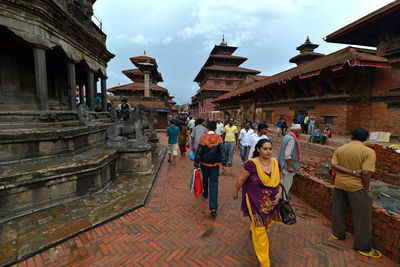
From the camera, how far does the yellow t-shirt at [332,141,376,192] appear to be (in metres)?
2.51

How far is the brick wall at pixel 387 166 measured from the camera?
4.88 metres

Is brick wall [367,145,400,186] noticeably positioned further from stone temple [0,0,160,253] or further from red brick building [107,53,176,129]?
red brick building [107,53,176,129]

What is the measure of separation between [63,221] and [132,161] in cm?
265

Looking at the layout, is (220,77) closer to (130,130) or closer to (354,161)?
(130,130)

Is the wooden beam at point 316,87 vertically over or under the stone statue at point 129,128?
over

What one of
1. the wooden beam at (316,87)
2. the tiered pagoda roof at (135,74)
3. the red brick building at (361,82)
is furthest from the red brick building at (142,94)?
the wooden beam at (316,87)

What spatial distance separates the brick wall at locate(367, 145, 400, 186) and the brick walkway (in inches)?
116

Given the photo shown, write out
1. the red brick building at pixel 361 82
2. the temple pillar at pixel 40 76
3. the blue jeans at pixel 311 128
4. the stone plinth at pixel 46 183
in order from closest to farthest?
the stone plinth at pixel 46 183 → the temple pillar at pixel 40 76 → the red brick building at pixel 361 82 → the blue jeans at pixel 311 128

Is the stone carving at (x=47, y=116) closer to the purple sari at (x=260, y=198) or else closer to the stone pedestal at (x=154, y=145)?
the stone pedestal at (x=154, y=145)

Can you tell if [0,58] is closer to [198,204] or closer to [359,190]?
[198,204]

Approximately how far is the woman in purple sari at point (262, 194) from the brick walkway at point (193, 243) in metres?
0.42

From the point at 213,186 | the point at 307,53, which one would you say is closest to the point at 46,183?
the point at 213,186

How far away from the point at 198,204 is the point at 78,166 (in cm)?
282

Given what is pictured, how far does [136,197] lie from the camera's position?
4.20m
